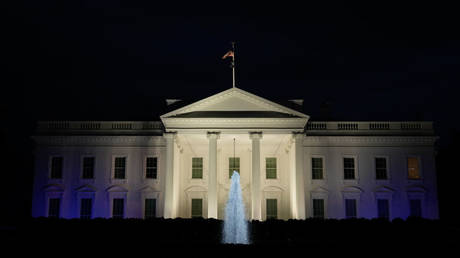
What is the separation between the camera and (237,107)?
30.6m

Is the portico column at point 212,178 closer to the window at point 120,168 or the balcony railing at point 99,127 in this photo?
the balcony railing at point 99,127

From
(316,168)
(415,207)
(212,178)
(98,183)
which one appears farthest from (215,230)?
(415,207)

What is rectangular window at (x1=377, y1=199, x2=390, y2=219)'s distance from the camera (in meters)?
32.9

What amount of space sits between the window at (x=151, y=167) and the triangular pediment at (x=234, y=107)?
5.45 m

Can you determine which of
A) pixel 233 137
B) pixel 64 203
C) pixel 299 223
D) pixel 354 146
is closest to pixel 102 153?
pixel 64 203

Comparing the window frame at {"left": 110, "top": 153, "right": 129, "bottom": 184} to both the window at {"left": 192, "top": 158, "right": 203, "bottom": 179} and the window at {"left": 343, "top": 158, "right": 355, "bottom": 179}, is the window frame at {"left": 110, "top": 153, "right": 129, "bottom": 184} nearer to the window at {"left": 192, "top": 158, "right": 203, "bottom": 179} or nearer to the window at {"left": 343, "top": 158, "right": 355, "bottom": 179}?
the window at {"left": 192, "top": 158, "right": 203, "bottom": 179}

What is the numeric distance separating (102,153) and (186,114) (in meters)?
8.15

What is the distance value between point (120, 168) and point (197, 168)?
589 centimetres

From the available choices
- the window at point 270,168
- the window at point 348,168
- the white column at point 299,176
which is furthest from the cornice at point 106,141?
the window at point 348,168

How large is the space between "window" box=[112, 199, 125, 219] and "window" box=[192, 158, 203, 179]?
579 centimetres

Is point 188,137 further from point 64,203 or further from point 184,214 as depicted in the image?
point 64,203

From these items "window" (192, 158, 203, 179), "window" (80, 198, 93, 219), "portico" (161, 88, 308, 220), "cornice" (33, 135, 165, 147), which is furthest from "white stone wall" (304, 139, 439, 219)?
"window" (80, 198, 93, 219)

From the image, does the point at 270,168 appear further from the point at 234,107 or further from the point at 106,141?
the point at 106,141

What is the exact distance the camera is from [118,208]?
3338 cm
